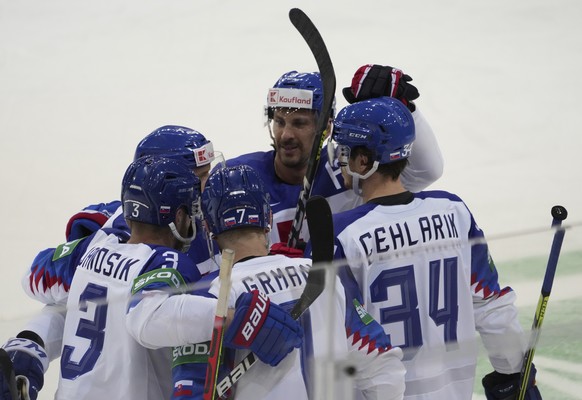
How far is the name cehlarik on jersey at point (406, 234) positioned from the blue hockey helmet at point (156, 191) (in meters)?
0.43

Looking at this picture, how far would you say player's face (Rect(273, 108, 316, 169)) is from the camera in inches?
128

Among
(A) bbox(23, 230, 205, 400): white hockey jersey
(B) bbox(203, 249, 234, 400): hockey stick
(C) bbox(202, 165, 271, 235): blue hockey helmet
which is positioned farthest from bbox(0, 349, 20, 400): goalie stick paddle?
(C) bbox(202, 165, 271, 235): blue hockey helmet

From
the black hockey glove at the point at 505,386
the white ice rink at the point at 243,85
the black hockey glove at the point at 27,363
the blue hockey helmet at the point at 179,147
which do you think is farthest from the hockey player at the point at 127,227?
the white ice rink at the point at 243,85

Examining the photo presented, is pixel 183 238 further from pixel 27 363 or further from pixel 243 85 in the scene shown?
pixel 243 85

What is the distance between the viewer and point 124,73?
594 cm

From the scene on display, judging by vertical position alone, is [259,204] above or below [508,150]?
above

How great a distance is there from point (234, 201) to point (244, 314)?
0.36 metres

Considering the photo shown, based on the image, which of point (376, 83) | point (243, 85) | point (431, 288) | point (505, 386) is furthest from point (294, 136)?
point (243, 85)

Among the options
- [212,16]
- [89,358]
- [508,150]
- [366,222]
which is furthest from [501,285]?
[212,16]

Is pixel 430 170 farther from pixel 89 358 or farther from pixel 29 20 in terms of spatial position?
pixel 29 20

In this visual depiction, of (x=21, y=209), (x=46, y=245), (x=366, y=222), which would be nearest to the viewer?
(x=366, y=222)

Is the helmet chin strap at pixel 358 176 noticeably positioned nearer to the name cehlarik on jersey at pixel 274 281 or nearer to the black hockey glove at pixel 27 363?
the name cehlarik on jersey at pixel 274 281

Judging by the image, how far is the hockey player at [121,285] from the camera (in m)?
2.02

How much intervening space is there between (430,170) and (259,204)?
0.99m
